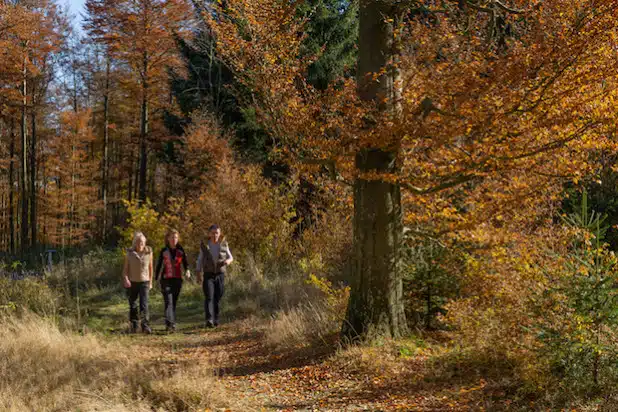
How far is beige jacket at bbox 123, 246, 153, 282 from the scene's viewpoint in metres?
9.07

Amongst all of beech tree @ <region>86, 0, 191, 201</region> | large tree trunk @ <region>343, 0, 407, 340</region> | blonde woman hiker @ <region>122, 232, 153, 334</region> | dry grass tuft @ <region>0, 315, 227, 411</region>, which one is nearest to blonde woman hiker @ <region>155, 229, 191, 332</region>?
blonde woman hiker @ <region>122, 232, 153, 334</region>

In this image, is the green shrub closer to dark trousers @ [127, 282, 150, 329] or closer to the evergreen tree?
dark trousers @ [127, 282, 150, 329]

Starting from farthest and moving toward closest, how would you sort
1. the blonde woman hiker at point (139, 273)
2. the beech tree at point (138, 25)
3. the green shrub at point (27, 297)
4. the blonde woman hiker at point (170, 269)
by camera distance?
the beech tree at point (138, 25) → the blonde woman hiker at point (170, 269) → the green shrub at point (27, 297) → the blonde woman hiker at point (139, 273)

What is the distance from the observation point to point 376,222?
6.92m

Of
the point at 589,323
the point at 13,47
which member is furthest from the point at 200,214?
the point at 589,323

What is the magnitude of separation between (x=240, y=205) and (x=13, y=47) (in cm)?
1146

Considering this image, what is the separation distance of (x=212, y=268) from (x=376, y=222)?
148 inches

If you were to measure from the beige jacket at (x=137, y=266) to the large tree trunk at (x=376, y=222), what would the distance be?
12.6 feet

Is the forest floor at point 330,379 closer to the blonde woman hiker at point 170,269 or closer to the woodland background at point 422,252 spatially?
the woodland background at point 422,252

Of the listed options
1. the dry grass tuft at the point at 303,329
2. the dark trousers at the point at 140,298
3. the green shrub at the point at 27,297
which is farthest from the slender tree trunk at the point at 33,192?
the dry grass tuft at the point at 303,329

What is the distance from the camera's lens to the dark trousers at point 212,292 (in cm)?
957

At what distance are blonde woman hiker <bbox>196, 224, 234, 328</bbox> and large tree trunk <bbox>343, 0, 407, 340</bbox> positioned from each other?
334 cm

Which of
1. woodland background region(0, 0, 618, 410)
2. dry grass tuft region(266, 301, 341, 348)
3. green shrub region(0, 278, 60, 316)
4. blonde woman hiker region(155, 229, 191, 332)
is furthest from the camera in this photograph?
blonde woman hiker region(155, 229, 191, 332)

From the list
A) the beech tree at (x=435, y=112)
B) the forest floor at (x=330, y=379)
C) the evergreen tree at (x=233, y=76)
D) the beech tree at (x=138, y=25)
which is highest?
the beech tree at (x=138, y=25)
